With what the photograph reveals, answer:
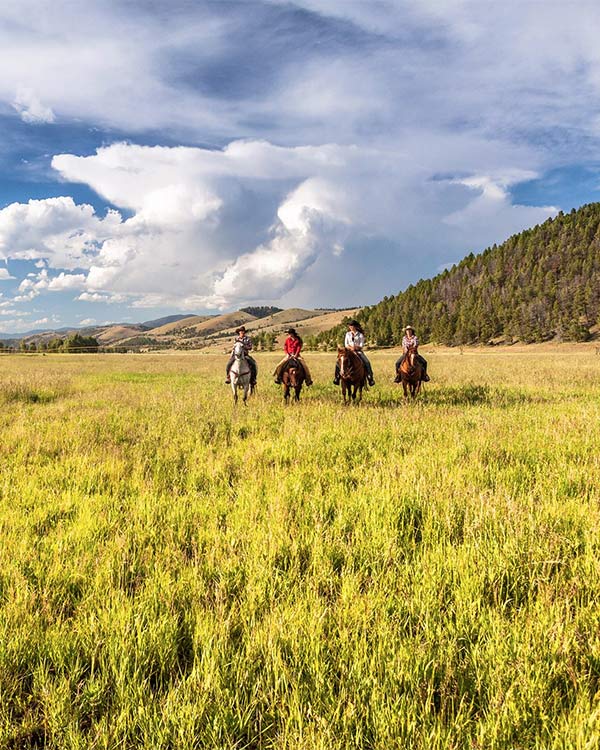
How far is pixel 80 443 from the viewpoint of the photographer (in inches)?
292

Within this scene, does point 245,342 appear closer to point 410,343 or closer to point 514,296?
point 410,343

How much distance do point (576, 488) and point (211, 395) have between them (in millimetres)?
13510

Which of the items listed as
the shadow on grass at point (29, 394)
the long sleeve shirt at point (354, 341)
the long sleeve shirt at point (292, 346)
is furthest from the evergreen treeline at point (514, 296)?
the shadow on grass at point (29, 394)

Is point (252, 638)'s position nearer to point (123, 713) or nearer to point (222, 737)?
point (222, 737)

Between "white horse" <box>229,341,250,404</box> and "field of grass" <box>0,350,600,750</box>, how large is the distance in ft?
26.3

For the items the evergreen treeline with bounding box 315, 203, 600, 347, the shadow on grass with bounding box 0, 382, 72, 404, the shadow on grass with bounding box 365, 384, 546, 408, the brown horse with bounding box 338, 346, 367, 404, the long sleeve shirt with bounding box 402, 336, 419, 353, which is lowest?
the shadow on grass with bounding box 365, 384, 546, 408

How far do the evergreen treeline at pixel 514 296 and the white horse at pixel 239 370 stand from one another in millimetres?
113929

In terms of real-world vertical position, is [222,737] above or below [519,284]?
below

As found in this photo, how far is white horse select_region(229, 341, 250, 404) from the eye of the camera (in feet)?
46.3

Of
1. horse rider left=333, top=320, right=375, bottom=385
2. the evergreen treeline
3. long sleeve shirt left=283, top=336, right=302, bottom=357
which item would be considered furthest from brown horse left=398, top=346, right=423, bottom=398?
the evergreen treeline

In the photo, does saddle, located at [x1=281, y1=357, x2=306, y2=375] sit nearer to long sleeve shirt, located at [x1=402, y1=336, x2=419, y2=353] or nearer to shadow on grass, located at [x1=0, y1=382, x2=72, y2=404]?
long sleeve shirt, located at [x1=402, y1=336, x2=419, y2=353]

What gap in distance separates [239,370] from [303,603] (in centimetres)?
1189

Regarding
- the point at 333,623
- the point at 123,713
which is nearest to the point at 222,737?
the point at 123,713

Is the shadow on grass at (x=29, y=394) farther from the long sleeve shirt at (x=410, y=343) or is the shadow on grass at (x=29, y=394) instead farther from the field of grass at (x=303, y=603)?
the long sleeve shirt at (x=410, y=343)
